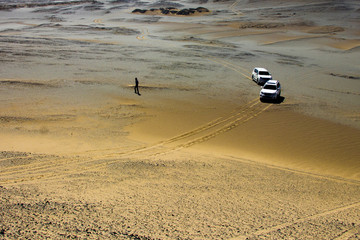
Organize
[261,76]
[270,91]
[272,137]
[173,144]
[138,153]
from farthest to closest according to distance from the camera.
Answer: [261,76] < [270,91] < [272,137] < [173,144] < [138,153]

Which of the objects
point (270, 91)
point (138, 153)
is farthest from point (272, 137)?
point (138, 153)

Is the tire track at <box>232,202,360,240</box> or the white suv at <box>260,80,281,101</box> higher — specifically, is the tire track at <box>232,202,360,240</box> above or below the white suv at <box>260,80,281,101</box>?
below

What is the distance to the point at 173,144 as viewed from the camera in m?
14.3

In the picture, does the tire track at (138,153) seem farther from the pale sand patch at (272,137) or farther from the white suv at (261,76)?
the white suv at (261,76)

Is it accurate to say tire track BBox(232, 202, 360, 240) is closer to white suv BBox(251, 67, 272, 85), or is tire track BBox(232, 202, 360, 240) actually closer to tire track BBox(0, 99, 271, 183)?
tire track BBox(0, 99, 271, 183)

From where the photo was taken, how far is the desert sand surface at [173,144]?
759 centimetres

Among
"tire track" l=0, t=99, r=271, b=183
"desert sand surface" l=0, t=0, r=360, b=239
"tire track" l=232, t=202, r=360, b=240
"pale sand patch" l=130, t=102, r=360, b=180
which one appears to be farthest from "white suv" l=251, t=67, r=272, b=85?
"tire track" l=232, t=202, r=360, b=240

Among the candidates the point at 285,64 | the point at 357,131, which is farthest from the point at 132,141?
the point at 285,64

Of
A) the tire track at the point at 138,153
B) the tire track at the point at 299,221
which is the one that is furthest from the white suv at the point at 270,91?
the tire track at the point at 299,221

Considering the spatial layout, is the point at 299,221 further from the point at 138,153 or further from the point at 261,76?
the point at 261,76

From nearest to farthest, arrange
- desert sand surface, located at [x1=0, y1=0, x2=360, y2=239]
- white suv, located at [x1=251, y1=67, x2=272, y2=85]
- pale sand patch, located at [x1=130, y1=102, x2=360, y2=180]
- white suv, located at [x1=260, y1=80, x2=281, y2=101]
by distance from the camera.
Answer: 1. desert sand surface, located at [x1=0, y1=0, x2=360, y2=239]
2. pale sand patch, located at [x1=130, y1=102, x2=360, y2=180]
3. white suv, located at [x1=260, y1=80, x2=281, y2=101]
4. white suv, located at [x1=251, y1=67, x2=272, y2=85]

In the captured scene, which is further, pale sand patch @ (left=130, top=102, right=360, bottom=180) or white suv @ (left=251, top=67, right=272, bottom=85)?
white suv @ (left=251, top=67, right=272, bottom=85)

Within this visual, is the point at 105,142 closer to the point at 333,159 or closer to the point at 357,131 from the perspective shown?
the point at 333,159

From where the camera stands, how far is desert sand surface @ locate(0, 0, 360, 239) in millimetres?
7590
